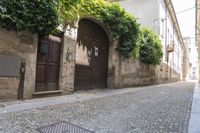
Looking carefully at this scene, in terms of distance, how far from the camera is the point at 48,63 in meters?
6.81

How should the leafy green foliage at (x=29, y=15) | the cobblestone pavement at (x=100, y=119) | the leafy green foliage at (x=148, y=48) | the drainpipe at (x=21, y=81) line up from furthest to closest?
the leafy green foliage at (x=148, y=48)
the drainpipe at (x=21, y=81)
the leafy green foliage at (x=29, y=15)
the cobblestone pavement at (x=100, y=119)

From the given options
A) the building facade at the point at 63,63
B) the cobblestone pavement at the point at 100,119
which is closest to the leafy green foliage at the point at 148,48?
the building facade at the point at 63,63

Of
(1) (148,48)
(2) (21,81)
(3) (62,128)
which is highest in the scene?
(1) (148,48)

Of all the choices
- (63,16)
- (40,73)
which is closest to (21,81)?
(40,73)

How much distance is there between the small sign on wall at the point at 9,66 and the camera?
203 inches

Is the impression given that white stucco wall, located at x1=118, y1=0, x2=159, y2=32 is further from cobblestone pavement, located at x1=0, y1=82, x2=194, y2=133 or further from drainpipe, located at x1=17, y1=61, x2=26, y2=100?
drainpipe, located at x1=17, y1=61, x2=26, y2=100

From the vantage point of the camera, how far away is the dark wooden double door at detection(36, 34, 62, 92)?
6.43m

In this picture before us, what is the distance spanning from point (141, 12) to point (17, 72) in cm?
1432

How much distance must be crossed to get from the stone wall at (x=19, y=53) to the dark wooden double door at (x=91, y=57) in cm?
260

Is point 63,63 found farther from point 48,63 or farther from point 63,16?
point 63,16

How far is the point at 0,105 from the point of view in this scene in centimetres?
478

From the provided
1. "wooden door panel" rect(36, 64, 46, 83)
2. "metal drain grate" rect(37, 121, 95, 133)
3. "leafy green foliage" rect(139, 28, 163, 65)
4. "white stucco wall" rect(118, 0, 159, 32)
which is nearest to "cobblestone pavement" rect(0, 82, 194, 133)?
"metal drain grate" rect(37, 121, 95, 133)

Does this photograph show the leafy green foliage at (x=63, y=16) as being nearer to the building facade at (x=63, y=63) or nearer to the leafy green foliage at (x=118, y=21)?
the leafy green foliage at (x=118, y=21)

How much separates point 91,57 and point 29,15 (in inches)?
175
